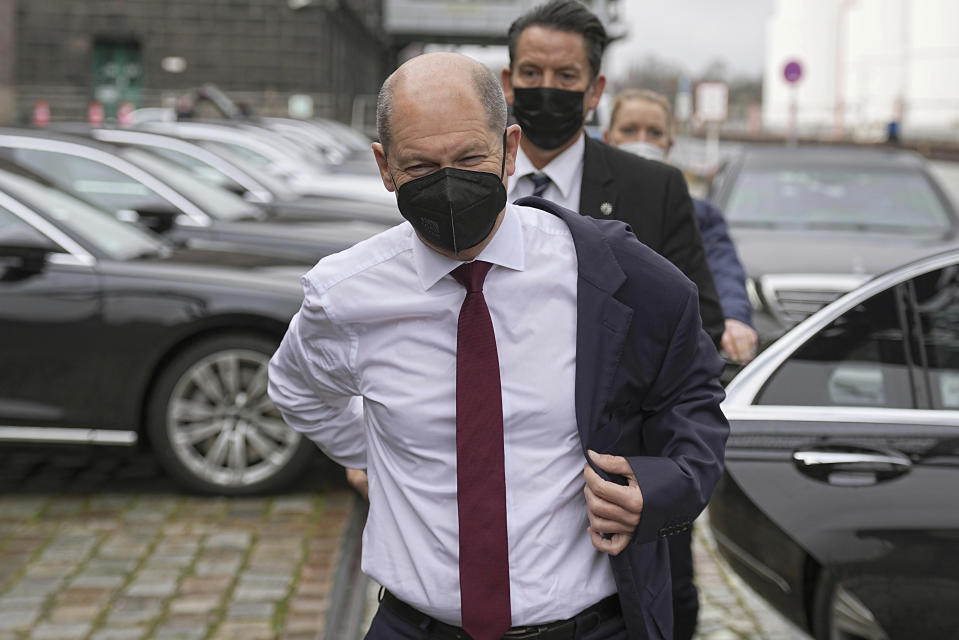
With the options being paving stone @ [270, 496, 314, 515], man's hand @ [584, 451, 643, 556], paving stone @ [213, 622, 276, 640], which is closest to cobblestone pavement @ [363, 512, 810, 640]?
paving stone @ [213, 622, 276, 640]

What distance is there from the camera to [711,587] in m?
5.44

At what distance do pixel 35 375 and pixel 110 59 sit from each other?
114 feet

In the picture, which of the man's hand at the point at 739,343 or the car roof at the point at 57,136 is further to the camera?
the car roof at the point at 57,136

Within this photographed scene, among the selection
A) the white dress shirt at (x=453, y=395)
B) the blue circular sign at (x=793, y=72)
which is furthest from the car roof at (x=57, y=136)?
the blue circular sign at (x=793, y=72)

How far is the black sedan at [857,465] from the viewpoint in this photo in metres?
3.46

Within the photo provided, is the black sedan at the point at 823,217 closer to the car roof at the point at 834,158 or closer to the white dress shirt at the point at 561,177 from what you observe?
the car roof at the point at 834,158

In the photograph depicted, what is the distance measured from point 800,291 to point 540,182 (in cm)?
353

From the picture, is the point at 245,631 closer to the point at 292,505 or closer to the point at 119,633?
the point at 119,633

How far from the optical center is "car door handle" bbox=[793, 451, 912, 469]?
356cm

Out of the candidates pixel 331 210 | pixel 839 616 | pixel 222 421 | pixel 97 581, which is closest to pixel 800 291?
pixel 222 421

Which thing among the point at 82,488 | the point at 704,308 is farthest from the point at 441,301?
the point at 82,488

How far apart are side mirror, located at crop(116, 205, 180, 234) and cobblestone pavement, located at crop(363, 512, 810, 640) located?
393 cm

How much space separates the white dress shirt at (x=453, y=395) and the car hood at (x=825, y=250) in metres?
4.92

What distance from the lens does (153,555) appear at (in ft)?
18.2
